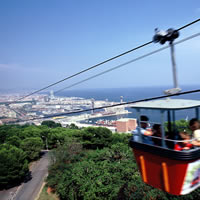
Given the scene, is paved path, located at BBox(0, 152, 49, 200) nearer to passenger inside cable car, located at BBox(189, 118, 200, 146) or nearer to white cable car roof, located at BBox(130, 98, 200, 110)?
white cable car roof, located at BBox(130, 98, 200, 110)

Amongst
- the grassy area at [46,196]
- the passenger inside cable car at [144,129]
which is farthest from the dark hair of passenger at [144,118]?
the grassy area at [46,196]

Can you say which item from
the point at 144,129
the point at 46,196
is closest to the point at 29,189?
the point at 46,196

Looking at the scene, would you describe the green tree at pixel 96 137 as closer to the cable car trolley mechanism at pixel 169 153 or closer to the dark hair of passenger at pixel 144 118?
the cable car trolley mechanism at pixel 169 153

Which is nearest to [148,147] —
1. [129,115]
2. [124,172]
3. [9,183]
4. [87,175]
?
[124,172]

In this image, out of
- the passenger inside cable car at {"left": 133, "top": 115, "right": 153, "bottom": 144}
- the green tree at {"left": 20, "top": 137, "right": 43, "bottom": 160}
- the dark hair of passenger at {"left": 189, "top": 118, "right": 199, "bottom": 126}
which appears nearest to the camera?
the dark hair of passenger at {"left": 189, "top": 118, "right": 199, "bottom": 126}

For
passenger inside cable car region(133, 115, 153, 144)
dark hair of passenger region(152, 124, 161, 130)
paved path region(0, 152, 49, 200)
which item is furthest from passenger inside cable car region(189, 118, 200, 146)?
paved path region(0, 152, 49, 200)

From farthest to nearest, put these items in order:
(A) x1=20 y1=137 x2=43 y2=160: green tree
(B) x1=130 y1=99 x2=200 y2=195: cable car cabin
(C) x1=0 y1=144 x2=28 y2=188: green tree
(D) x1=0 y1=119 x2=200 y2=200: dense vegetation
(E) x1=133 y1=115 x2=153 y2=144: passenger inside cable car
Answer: (A) x1=20 y1=137 x2=43 y2=160: green tree < (C) x1=0 y1=144 x2=28 y2=188: green tree < (D) x1=0 y1=119 x2=200 y2=200: dense vegetation < (E) x1=133 y1=115 x2=153 y2=144: passenger inside cable car < (B) x1=130 y1=99 x2=200 y2=195: cable car cabin

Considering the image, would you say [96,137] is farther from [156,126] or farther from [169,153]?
[169,153]
